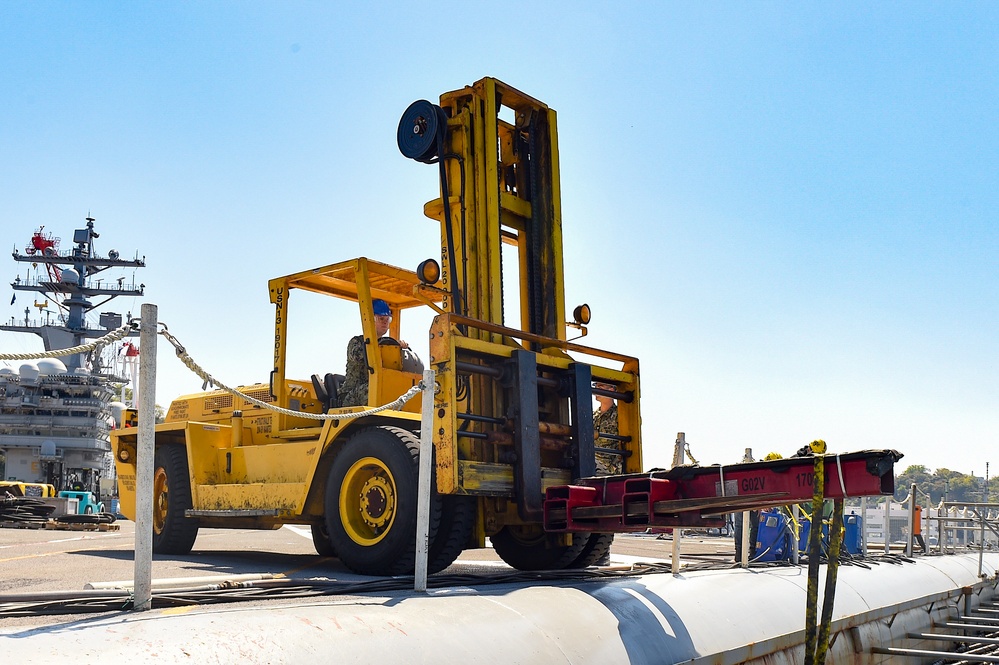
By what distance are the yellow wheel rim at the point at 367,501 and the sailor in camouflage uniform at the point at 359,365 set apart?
4.42 ft

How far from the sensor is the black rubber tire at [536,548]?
809 cm

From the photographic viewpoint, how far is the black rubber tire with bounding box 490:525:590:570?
26.6 feet

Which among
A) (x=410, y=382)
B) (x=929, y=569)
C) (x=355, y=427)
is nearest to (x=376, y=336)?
(x=410, y=382)

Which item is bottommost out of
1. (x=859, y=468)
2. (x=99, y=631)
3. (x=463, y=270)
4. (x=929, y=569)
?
(x=929, y=569)

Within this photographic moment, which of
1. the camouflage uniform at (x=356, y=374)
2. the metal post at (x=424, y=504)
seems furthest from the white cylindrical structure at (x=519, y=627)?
the camouflage uniform at (x=356, y=374)

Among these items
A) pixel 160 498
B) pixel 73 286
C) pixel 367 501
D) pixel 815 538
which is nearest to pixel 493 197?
pixel 367 501

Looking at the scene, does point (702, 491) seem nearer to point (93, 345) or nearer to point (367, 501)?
point (367, 501)

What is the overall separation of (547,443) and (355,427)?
163cm

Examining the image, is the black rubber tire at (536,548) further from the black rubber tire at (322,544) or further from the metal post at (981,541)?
the metal post at (981,541)

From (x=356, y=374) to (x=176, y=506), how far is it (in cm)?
265

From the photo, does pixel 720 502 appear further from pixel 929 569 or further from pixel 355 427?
pixel 929 569

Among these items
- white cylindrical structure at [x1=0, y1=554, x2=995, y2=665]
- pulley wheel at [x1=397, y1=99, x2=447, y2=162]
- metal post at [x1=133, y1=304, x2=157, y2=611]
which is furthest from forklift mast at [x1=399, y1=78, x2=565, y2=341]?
metal post at [x1=133, y1=304, x2=157, y2=611]

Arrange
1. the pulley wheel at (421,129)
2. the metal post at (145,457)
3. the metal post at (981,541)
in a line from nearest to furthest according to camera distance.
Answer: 1. the metal post at (145,457)
2. the pulley wheel at (421,129)
3. the metal post at (981,541)

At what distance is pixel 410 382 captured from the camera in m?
8.68
